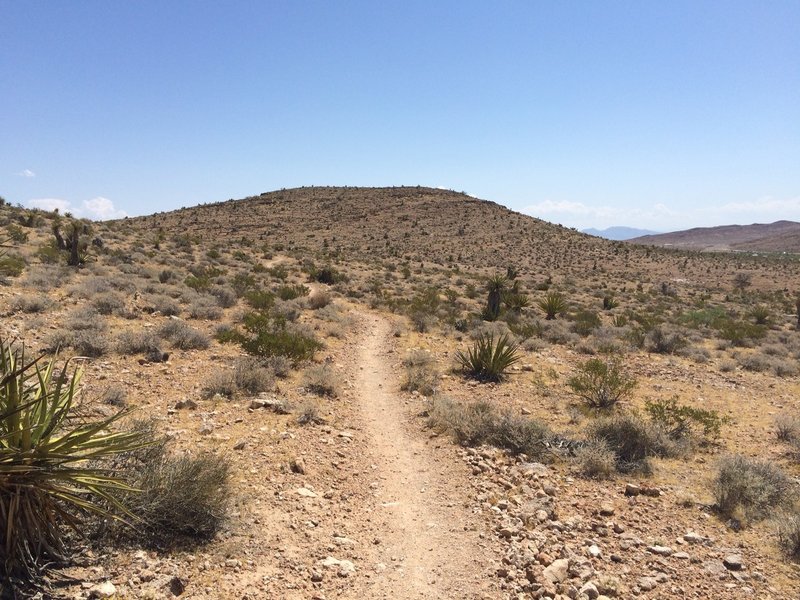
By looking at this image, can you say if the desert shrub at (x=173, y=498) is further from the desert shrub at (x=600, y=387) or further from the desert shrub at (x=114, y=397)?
the desert shrub at (x=600, y=387)

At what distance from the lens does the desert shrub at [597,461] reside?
6125mm

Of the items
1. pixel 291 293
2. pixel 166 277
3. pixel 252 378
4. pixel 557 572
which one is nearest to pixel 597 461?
pixel 557 572

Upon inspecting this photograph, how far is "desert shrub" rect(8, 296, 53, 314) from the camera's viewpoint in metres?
10.5

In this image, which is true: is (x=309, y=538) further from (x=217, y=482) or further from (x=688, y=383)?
(x=688, y=383)

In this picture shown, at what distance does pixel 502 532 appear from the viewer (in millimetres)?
4832

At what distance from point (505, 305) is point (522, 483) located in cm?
1538

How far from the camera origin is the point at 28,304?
10.6 metres

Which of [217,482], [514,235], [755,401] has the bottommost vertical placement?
[755,401]


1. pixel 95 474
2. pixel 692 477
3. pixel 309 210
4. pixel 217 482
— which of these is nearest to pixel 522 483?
pixel 692 477

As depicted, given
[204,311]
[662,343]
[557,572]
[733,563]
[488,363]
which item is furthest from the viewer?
[662,343]

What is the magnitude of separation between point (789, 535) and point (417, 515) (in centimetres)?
375

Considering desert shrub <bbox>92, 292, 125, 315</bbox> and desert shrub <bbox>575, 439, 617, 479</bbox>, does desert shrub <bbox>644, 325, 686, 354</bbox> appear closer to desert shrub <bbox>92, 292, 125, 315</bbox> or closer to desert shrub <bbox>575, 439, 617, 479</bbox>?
desert shrub <bbox>575, 439, 617, 479</bbox>

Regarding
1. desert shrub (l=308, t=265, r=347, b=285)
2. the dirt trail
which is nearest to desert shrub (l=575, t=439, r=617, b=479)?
the dirt trail

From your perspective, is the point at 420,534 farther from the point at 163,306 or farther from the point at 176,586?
the point at 163,306
